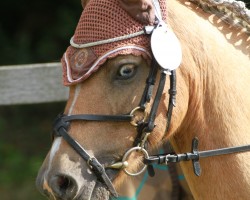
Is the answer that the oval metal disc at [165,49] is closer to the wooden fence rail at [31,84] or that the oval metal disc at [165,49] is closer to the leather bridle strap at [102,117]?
the leather bridle strap at [102,117]

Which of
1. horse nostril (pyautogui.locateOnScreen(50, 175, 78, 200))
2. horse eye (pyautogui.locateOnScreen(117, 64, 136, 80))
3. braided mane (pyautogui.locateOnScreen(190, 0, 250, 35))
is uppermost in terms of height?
braided mane (pyautogui.locateOnScreen(190, 0, 250, 35))

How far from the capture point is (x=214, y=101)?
3.09 metres

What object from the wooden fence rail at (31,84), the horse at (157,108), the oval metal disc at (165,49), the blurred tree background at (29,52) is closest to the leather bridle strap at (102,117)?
the horse at (157,108)

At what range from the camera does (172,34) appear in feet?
9.73

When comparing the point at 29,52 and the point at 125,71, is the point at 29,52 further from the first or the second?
the point at 125,71

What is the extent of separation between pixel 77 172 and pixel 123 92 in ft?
1.28

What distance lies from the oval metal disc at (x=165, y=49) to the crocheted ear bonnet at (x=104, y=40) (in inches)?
1.8

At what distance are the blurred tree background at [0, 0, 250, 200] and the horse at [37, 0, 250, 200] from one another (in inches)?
156

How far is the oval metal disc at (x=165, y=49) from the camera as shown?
2900mm

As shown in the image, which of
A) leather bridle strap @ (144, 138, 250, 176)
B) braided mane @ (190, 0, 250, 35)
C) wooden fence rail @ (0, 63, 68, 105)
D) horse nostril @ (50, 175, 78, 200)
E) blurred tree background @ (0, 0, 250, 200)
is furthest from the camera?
blurred tree background @ (0, 0, 250, 200)

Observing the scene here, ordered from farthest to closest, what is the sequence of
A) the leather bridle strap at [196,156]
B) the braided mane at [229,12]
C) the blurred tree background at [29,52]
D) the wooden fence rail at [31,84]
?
the blurred tree background at [29,52], the wooden fence rail at [31,84], the braided mane at [229,12], the leather bridle strap at [196,156]

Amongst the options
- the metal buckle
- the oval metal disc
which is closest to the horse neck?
the oval metal disc

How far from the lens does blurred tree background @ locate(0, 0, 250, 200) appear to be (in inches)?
283

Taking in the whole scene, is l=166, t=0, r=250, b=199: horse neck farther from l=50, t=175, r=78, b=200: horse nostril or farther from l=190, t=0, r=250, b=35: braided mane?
l=50, t=175, r=78, b=200: horse nostril
